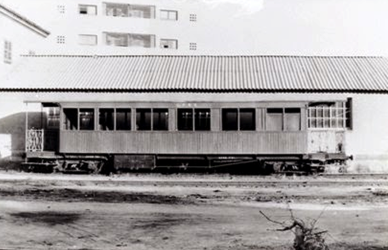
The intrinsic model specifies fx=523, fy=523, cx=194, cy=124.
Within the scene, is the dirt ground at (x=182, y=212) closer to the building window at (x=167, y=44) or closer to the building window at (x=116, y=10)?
the building window at (x=116, y=10)

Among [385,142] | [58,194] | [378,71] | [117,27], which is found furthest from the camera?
[117,27]

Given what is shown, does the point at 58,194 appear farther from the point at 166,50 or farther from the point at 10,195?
the point at 166,50

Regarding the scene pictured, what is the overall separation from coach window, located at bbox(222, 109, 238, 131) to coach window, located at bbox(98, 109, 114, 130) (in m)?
4.98

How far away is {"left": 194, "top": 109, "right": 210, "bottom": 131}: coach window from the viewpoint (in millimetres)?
23078

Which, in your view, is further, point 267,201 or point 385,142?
point 385,142

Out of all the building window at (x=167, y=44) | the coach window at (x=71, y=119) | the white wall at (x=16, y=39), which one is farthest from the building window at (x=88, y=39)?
the coach window at (x=71, y=119)

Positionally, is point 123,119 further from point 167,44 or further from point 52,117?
point 167,44

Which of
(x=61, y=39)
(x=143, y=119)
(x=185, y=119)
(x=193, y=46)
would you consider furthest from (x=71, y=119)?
(x=193, y=46)

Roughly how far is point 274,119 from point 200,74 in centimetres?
630

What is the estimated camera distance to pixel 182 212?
41.6 feet

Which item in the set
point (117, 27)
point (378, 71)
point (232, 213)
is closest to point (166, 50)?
point (117, 27)

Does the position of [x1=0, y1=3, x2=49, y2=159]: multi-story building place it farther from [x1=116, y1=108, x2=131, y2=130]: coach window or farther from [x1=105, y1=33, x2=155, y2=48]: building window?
[x1=105, y1=33, x2=155, y2=48]: building window

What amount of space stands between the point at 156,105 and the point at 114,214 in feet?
36.0

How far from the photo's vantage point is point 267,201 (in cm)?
1462
